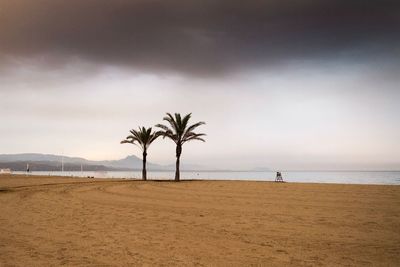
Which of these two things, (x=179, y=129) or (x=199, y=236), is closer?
(x=199, y=236)

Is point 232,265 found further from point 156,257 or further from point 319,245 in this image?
point 319,245

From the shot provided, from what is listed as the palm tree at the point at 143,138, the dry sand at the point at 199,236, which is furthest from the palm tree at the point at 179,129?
the dry sand at the point at 199,236

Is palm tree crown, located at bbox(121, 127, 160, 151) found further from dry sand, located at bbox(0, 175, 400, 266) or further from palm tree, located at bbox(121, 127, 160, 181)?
dry sand, located at bbox(0, 175, 400, 266)

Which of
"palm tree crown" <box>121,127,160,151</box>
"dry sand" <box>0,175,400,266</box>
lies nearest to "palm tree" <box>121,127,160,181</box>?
"palm tree crown" <box>121,127,160,151</box>

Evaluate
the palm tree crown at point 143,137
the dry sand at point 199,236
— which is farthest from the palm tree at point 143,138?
the dry sand at point 199,236

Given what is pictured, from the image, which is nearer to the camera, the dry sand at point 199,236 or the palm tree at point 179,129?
the dry sand at point 199,236

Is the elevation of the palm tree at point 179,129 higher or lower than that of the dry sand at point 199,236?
higher

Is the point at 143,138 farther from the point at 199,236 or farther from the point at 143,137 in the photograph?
the point at 199,236

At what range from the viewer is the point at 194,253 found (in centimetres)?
739

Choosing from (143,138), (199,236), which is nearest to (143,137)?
(143,138)

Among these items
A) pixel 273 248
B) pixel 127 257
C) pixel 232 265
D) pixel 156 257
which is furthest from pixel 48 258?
pixel 273 248

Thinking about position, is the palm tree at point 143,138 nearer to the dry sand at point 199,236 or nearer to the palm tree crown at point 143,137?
the palm tree crown at point 143,137

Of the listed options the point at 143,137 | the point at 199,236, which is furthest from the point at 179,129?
the point at 199,236

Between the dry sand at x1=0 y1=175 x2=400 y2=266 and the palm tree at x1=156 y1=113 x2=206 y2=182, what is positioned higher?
the palm tree at x1=156 y1=113 x2=206 y2=182
